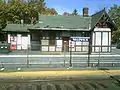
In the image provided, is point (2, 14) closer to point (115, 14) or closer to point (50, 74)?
point (115, 14)

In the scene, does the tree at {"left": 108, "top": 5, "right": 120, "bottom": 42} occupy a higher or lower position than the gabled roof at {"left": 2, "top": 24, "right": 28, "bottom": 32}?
higher

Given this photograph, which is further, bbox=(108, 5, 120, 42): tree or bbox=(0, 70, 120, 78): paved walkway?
bbox=(108, 5, 120, 42): tree

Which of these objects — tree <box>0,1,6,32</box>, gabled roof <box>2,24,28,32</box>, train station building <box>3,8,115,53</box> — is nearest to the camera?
train station building <box>3,8,115,53</box>

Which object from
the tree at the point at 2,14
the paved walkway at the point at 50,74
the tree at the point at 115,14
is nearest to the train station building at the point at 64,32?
the tree at the point at 2,14

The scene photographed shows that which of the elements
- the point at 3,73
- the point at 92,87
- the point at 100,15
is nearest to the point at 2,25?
the point at 100,15

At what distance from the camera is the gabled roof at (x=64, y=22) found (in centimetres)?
4462

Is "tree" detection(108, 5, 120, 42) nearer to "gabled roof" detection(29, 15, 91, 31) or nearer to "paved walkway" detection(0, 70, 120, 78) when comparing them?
"gabled roof" detection(29, 15, 91, 31)

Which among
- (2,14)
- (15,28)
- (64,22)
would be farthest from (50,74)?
(2,14)

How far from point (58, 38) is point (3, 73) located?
24.9 metres

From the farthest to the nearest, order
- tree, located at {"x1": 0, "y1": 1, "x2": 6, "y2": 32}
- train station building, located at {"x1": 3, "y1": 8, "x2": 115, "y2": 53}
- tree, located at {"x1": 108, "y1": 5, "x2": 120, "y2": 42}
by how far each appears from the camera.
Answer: tree, located at {"x1": 108, "y1": 5, "x2": 120, "y2": 42} < tree, located at {"x1": 0, "y1": 1, "x2": 6, "y2": 32} < train station building, located at {"x1": 3, "y1": 8, "x2": 115, "y2": 53}

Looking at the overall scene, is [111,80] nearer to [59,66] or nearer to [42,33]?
[59,66]

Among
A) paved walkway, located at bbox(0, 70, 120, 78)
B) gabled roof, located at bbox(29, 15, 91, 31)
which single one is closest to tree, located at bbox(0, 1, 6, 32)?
gabled roof, located at bbox(29, 15, 91, 31)

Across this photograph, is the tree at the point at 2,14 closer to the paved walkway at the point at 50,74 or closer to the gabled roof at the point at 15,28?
the gabled roof at the point at 15,28

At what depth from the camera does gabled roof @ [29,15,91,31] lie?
146 ft
